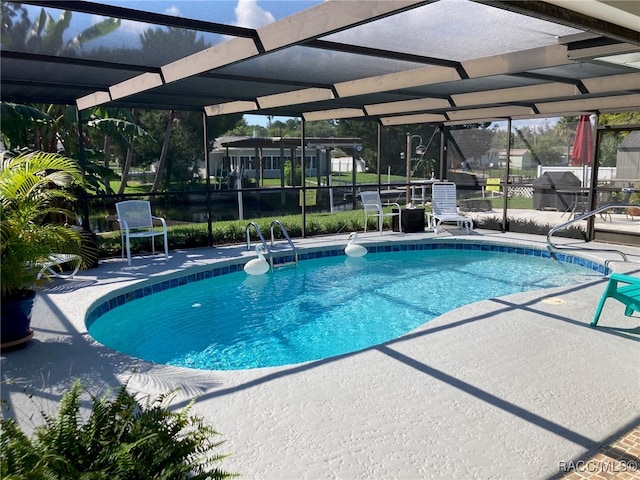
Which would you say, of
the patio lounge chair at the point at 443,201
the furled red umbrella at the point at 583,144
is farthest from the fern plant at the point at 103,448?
the furled red umbrella at the point at 583,144

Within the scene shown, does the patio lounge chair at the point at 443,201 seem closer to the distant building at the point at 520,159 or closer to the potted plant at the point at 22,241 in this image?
the distant building at the point at 520,159

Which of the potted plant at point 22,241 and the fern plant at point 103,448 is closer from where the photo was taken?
the fern plant at point 103,448

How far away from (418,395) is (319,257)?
6.04 metres

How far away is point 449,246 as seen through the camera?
10.1m

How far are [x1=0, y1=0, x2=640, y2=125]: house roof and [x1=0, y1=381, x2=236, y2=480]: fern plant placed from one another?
2.50 metres

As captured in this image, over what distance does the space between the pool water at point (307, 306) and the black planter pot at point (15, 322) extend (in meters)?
1.06

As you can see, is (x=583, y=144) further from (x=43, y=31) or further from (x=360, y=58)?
(x=43, y=31)

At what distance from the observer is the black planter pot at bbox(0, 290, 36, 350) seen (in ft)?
13.2

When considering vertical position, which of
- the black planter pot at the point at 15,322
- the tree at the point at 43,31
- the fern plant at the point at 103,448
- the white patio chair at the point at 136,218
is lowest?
the black planter pot at the point at 15,322

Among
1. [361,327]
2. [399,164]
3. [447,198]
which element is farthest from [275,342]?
[399,164]

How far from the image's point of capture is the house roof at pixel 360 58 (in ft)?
10.9

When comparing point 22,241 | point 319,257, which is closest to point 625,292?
point 22,241

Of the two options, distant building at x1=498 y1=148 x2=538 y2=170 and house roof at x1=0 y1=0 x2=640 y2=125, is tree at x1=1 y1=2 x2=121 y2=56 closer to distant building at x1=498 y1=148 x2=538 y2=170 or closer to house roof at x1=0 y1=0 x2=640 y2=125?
house roof at x1=0 y1=0 x2=640 y2=125

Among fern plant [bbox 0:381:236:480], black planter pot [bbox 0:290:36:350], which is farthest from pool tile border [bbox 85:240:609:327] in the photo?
fern plant [bbox 0:381:236:480]
